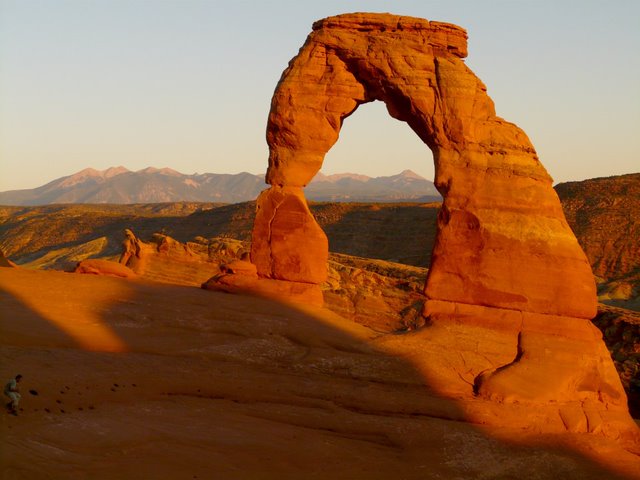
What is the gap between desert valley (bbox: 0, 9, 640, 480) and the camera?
10195 mm

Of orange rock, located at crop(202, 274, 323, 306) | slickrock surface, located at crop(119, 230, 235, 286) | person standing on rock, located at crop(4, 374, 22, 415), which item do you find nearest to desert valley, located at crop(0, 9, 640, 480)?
orange rock, located at crop(202, 274, 323, 306)

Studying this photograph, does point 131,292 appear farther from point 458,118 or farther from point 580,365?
point 580,365

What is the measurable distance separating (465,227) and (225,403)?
7.04 meters

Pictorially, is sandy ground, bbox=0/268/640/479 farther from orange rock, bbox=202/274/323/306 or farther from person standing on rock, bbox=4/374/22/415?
orange rock, bbox=202/274/323/306

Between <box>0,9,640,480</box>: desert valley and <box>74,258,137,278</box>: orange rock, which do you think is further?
<box>74,258,137,278</box>: orange rock

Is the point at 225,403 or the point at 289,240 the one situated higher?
the point at 289,240

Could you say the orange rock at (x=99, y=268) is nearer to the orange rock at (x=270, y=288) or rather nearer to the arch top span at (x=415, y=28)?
the orange rock at (x=270, y=288)

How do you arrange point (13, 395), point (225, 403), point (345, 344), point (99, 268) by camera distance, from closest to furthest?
1. point (13, 395)
2. point (225, 403)
3. point (345, 344)
4. point (99, 268)

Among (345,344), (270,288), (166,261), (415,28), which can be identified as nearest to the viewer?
(345,344)

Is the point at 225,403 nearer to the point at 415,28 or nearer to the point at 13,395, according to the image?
the point at 13,395

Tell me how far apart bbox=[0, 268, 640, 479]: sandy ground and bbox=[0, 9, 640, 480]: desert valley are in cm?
4

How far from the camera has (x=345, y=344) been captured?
15.2 metres

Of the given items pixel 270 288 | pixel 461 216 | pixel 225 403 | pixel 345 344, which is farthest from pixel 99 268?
pixel 461 216

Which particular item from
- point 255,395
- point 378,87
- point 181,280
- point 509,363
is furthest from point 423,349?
point 181,280
